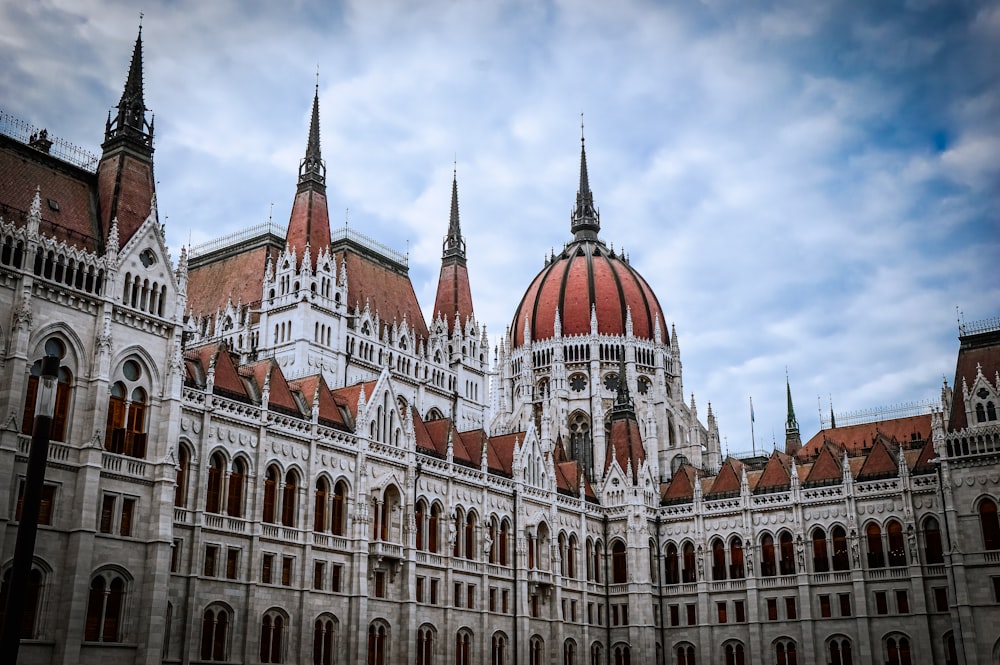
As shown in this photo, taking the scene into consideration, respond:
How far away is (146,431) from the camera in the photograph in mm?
41125

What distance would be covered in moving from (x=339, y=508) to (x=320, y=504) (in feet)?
4.83

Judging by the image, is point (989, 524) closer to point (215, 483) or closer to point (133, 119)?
point (215, 483)

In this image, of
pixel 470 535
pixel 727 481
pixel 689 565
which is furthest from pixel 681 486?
pixel 470 535

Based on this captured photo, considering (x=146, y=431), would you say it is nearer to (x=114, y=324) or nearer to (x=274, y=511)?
(x=114, y=324)

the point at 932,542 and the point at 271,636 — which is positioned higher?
the point at 932,542

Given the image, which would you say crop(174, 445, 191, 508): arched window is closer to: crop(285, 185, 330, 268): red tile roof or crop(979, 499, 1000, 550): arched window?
crop(285, 185, 330, 268): red tile roof

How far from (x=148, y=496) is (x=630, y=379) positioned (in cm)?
5447

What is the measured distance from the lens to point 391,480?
176ft

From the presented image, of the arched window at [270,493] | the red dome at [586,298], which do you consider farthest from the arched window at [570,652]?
the red dome at [586,298]

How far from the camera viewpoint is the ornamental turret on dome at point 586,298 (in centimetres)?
9212

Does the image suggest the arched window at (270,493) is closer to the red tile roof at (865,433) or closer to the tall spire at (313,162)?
the tall spire at (313,162)

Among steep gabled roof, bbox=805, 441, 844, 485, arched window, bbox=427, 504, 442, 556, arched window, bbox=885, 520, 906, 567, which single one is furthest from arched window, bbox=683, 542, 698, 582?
arched window, bbox=427, 504, 442, 556

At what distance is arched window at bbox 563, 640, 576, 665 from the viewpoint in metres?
65.6

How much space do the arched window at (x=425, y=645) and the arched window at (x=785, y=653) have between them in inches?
917
